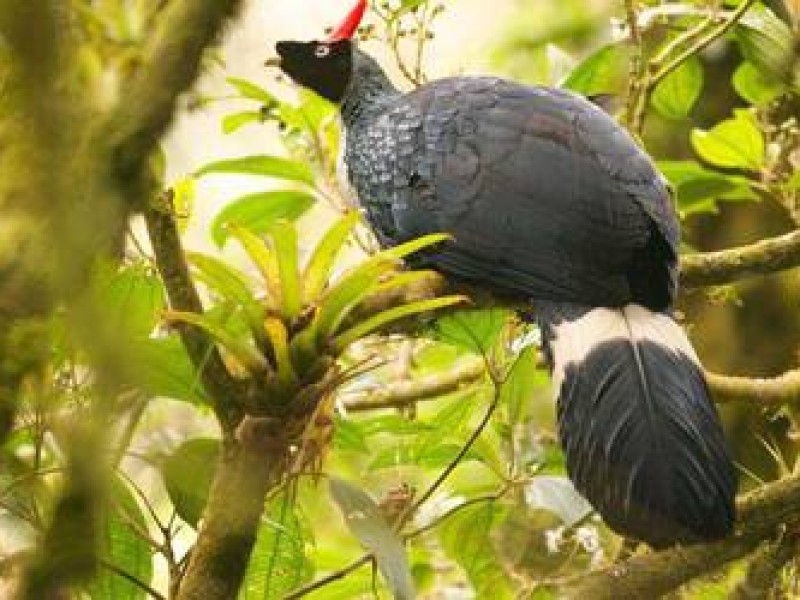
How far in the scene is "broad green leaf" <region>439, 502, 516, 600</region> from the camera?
6.73 ft

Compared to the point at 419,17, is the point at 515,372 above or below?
below

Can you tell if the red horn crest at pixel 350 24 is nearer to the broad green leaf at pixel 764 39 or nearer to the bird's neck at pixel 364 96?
the bird's neck at pixel 364 96

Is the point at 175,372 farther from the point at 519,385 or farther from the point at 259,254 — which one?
the point at 519,385

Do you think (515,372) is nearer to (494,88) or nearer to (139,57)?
(494,88)

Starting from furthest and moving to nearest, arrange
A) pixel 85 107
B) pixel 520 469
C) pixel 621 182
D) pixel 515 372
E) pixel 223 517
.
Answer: pixel 621 182
pixel 520 469
pixel 515 372
pixel 223 517
pixel 85 107

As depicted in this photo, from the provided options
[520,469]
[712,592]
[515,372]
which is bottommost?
[712,592]

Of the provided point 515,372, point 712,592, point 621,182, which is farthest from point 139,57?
point 621,182

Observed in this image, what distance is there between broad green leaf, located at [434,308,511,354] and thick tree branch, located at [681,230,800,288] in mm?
365

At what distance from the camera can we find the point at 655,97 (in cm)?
280

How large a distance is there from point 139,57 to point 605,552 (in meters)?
1.64

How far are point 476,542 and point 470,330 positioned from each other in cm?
34

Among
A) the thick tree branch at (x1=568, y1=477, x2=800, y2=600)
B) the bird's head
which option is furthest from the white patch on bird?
the bird's head

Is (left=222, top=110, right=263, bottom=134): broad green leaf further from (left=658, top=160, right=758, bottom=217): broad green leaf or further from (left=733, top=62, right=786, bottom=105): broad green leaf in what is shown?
(left=733, top=62, right=786, bottom=105): broad green leaf

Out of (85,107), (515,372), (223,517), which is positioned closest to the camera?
(85,107)
